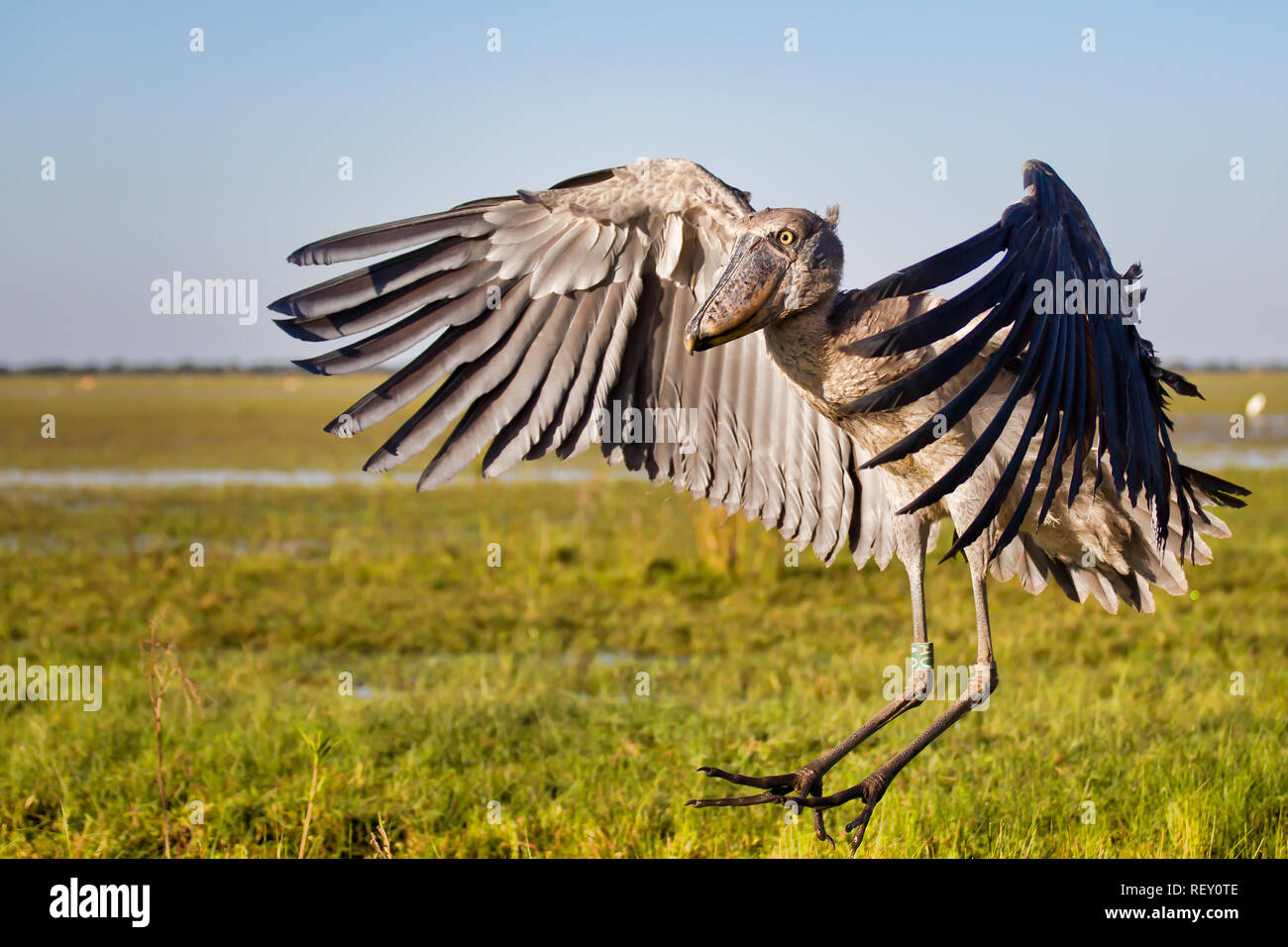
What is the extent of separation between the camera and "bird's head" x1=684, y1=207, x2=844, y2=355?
2947 millimetres

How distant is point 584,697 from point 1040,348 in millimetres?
3484

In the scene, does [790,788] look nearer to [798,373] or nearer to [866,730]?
[866,730]

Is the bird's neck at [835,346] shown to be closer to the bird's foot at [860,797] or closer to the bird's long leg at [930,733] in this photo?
the bird's long leg at [930,733]

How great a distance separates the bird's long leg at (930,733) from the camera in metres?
2.97

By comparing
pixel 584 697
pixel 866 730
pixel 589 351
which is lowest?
pixel 584 697

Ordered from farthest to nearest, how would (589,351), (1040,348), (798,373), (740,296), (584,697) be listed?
1. (584,697)
2. (589,351)
3. (798,373)
4. (740,296)
5. (1040,348)

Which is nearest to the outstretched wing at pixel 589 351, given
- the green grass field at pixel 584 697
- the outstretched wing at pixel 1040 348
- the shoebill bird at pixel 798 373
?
the shoebill bird at pixel 798 373

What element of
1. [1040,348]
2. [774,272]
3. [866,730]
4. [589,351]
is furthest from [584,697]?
[1040,348]

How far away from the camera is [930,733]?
3.13m

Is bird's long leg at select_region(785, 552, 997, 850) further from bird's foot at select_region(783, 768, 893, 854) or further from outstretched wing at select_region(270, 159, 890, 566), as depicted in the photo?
outstretched wing at select_region(270, 159, 890, 566)

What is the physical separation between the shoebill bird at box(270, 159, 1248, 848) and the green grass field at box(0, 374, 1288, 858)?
2.62ft

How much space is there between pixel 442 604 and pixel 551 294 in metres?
4.80

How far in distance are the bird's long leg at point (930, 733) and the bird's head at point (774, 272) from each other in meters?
0.92

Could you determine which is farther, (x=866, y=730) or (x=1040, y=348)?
(x=866, y=730)
